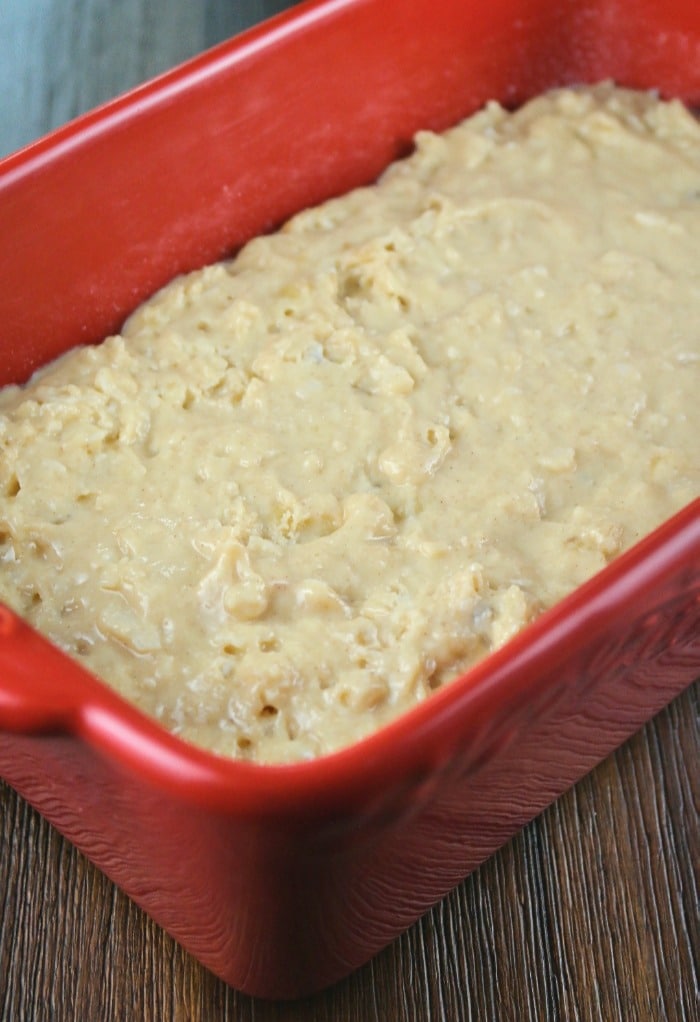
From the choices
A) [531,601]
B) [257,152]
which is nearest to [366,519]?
[531,601]

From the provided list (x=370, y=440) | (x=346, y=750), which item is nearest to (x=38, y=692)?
(x=346, y=750)

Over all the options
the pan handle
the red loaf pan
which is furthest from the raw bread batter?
the pan handle

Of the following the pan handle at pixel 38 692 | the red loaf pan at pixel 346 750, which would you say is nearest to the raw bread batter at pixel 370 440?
the red loaf pan at pixel 346 750

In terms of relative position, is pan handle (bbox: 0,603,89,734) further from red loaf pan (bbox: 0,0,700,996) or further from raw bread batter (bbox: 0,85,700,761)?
raw bread batter (bbox: 0,85,700,761)

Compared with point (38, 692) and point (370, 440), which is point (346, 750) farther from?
point (370, 440)

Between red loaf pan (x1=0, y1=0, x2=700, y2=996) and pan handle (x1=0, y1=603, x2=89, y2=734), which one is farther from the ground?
pan handle (x1=0, y1=603, x2=89, y2=734)

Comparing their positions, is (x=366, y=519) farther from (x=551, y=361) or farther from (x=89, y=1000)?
(x=89, y=1000)

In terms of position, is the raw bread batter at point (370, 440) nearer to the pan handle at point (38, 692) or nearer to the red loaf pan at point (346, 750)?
the red loaf pan at point (346, 750)
